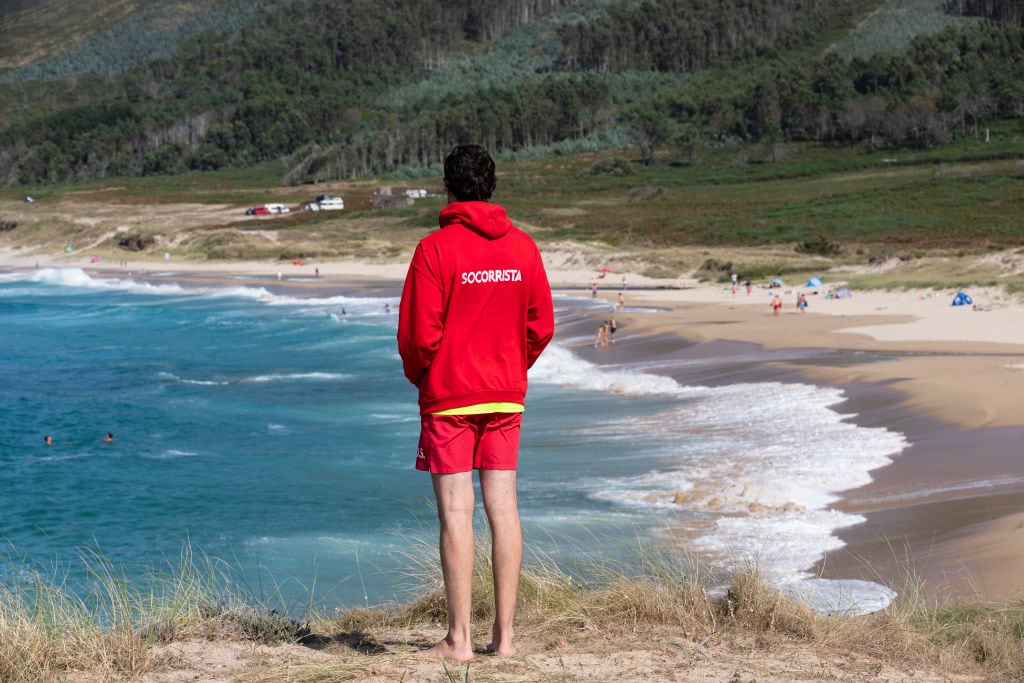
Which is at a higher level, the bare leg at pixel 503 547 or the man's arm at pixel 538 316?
the man's arm at pixel 538 316

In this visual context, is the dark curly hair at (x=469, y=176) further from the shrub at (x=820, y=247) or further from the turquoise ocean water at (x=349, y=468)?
the shrub at (x=820, y=247)

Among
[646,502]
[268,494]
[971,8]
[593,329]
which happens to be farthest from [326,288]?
[971,8]

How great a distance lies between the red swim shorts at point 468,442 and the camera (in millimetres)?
4316

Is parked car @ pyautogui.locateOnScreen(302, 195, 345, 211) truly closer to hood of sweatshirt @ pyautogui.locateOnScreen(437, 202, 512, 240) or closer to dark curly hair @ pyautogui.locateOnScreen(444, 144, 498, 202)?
dark curly hair @ pyautogui.locateOnScreen(444, 144, 498, 202)

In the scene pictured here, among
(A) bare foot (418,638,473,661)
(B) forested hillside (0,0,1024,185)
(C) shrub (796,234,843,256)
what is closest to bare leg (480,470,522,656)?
(A) bare foot (418,638,473,661)

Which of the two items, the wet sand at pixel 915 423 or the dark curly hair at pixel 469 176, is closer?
the dark curly hair at pixel 469 176

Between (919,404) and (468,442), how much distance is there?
1243 centimetres

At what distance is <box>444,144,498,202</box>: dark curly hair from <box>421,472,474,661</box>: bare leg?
111 cm

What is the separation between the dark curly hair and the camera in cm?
452

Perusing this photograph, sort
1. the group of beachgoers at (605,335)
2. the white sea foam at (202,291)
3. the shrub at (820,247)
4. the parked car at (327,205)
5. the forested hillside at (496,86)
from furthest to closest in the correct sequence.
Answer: the forested hillside at (496,86), the parked car at (327,205), the shrub at (820,247), the white sea foam at (202,291), the group of beachgoers at (605,335)

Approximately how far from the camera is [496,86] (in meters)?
141

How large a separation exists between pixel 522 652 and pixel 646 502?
7.20 m

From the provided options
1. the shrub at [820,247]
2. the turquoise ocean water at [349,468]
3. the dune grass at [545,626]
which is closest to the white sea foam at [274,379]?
the turquoise ocean water at [349,468]

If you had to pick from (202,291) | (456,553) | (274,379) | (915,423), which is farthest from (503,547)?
(202,291)
